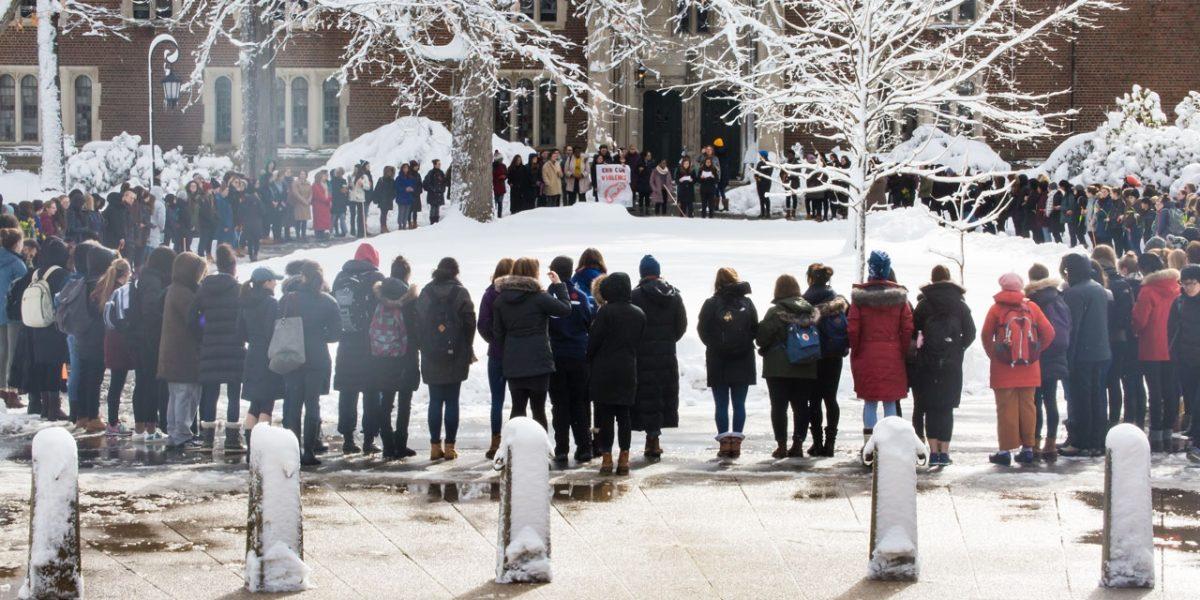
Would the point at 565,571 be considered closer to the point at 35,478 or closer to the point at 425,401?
the point at 35,478

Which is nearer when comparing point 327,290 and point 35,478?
point 35,478

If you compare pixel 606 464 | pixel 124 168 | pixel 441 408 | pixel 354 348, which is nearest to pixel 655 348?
pixel 606 464

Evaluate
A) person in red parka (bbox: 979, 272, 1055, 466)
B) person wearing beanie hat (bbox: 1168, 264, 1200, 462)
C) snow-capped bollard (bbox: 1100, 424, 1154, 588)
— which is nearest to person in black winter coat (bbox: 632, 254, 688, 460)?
person in red parka (bbox: 979, 272, 1055, 466)

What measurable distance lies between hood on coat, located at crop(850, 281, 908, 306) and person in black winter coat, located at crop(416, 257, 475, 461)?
290 centimetres

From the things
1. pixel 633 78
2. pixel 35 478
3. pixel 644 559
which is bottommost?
pixel 644 559

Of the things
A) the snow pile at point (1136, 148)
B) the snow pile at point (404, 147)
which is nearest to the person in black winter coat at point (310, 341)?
the snow pile at point (1136, 148)

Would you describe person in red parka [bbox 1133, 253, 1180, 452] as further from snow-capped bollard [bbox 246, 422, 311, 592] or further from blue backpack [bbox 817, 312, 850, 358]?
snow-capped bollard [bbox 246, 422, 311, 592]

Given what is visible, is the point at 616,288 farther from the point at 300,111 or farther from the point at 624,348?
the point at 300,111

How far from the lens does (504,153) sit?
39.0m

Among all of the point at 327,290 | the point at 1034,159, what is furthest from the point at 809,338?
the point at 1034,159

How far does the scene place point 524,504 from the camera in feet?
30.1

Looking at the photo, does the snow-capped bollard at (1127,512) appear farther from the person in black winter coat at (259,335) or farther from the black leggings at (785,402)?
the person in black winter coat at (259,335)

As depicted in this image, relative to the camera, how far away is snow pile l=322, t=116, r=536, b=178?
37.9 metres

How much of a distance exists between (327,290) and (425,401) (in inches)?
129
